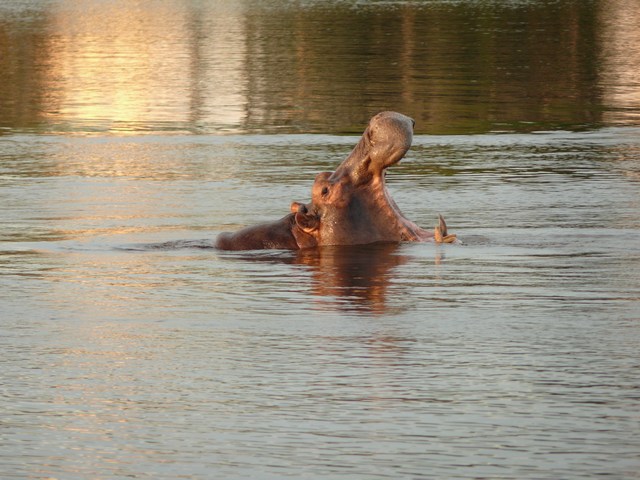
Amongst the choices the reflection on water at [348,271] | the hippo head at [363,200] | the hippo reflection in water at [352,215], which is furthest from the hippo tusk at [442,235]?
the reflection on water at [348,271]

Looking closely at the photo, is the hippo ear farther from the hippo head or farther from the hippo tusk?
the hippo tusk

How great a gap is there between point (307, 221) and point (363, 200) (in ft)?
1.26

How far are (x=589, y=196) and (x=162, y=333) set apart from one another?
5557 millimetres

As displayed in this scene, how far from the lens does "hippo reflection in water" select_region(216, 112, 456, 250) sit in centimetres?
1056

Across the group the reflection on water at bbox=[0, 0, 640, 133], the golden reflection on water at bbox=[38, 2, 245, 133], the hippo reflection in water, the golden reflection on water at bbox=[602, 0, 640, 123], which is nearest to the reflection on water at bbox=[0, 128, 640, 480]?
the hippo reflection in water

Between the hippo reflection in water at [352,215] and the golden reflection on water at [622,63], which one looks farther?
the golden reflection on water at [622,63]

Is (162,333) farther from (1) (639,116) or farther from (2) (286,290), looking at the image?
(1) (639,116)

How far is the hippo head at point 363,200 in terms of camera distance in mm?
10414

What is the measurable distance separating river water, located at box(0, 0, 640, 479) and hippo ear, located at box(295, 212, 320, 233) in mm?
160

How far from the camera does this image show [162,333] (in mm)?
8672

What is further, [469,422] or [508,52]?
[508,52]

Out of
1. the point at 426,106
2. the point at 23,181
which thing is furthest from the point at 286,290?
the point at 426,106

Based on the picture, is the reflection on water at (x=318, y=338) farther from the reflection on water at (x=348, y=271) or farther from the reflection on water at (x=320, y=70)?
the reflection on water at (x=320, y=70)

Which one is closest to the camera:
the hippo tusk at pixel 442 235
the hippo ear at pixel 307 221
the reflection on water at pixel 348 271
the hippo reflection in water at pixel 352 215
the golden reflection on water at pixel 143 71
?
the reflection on water at pixel 348 271
